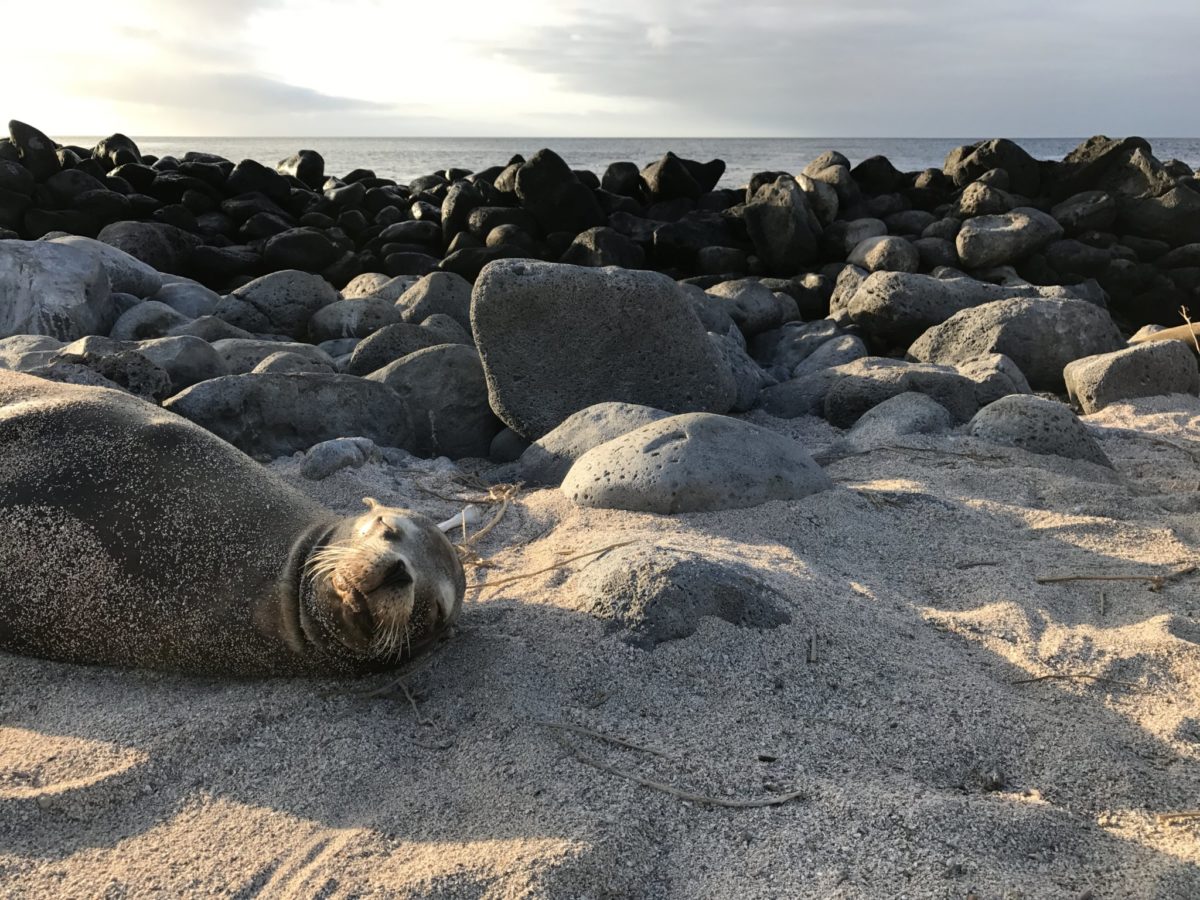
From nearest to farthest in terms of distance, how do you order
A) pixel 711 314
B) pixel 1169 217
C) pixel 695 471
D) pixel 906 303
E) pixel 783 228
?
pixel 695 471
pixel 711 314
pixel 906 303
pixel 783 228
pixel 1169 217

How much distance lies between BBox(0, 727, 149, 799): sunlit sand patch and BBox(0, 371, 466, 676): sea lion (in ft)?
1.18

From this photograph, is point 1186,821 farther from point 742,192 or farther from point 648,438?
point 742,192

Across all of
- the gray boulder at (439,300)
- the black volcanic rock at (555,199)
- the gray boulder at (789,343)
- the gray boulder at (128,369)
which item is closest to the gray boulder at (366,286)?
the gray boulder at (439,300)

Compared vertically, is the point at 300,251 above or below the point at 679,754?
above

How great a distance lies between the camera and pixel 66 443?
309cm

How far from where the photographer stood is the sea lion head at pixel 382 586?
8.25ft

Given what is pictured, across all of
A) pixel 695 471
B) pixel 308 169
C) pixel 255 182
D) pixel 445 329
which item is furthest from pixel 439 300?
pixel 308 169

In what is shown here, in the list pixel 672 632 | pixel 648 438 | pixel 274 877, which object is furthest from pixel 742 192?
pixel 274 877

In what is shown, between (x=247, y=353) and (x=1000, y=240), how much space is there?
9.03m

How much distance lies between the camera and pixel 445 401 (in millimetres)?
6254

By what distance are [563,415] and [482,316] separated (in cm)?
79

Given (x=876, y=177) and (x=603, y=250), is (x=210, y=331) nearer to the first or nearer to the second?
(x=603, y=250)

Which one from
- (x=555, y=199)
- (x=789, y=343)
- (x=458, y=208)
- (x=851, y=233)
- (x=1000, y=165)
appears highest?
(x=1000, y=165)

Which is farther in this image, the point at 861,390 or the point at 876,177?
the point at 876,177
